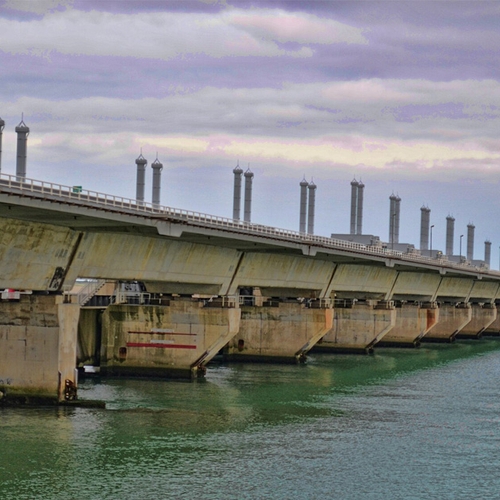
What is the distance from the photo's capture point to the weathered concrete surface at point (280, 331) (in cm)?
8444

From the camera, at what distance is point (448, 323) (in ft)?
424

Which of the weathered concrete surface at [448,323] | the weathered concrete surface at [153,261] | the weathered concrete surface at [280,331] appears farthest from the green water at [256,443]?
the weathered concrete surface at [448,323]

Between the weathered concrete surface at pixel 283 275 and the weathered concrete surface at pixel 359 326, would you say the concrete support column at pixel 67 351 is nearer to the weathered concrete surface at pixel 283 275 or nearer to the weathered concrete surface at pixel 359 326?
the weathered concrete surface at pixel 283 275

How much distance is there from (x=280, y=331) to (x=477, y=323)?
6354cm

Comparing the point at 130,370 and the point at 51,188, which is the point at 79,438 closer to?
the point at 51,188

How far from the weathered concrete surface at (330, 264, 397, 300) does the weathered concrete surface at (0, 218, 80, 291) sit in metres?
42.8

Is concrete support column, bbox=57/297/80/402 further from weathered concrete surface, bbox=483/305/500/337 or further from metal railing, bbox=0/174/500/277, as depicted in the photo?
weathered concrete surface, bbox=483/305/500/337

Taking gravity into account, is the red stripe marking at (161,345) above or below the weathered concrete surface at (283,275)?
below

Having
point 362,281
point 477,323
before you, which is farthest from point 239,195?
point 477,323

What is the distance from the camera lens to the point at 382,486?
1427 inches

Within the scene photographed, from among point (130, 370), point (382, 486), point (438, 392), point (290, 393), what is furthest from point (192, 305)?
point (382, 486)

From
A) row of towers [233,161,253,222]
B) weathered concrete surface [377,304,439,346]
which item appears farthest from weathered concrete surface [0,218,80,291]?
weathered concrete surface [377,304,439,346]

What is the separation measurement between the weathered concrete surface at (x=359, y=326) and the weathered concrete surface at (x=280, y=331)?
15.9 meters

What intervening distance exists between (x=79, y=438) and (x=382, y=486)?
1365cm
